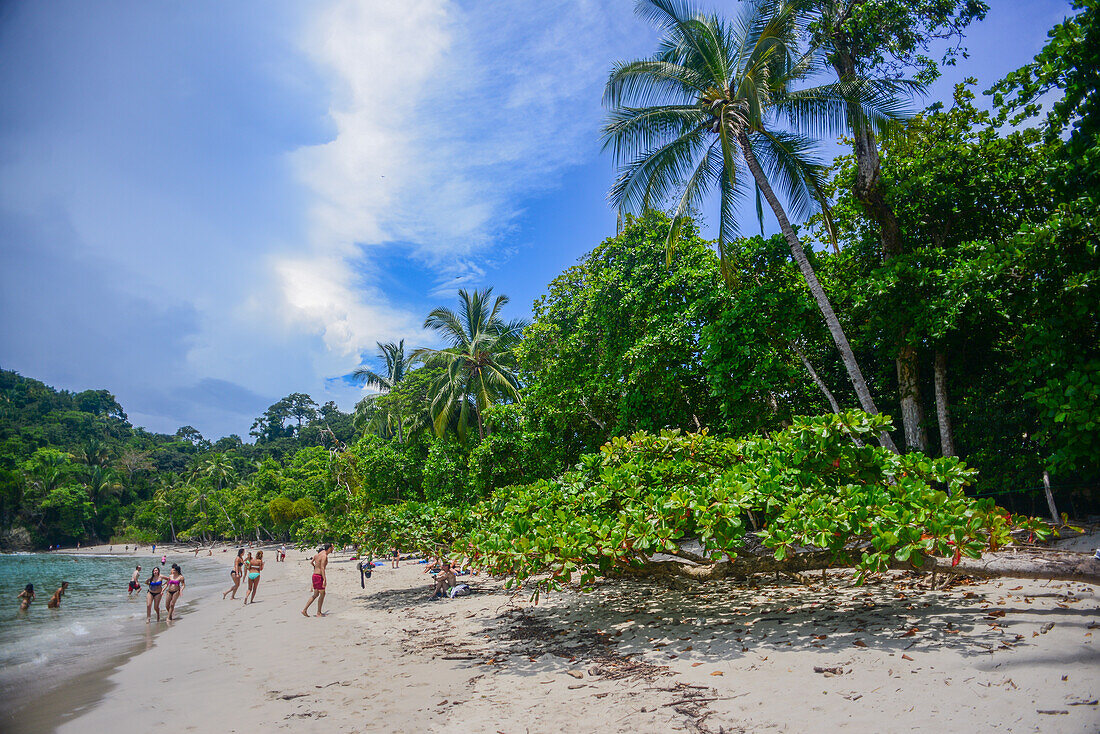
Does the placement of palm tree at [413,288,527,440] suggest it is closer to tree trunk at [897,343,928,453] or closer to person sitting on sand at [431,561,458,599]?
person sitting on sand at [431,561,458,599]

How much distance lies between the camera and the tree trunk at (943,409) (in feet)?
33.6

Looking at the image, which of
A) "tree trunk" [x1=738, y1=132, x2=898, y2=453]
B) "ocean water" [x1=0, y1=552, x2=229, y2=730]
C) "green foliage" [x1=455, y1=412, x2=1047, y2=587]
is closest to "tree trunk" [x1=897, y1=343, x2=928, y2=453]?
"tree trunk" [x1=738, y1=132, x2=898, y2=453]

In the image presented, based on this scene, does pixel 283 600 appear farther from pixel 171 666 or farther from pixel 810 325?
pixel 810 325

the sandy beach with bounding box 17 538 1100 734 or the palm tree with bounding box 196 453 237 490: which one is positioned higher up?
the palm tree with bounding box 196 453 237 490

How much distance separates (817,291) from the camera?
983 centimetres

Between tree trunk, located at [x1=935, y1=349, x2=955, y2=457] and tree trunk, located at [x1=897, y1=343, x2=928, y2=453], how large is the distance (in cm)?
30

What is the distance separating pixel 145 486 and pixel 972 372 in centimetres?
9175

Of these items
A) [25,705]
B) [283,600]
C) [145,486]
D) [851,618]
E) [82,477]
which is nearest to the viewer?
[851,618]

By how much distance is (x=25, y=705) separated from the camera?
7.58 metres

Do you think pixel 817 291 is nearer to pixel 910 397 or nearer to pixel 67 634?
pixel 910 397

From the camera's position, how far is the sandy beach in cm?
416

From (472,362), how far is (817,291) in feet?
44.0

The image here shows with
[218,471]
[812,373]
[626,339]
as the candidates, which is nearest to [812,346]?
[812,373]

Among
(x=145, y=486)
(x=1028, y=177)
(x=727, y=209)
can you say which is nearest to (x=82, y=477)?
(x=145, y=486)
